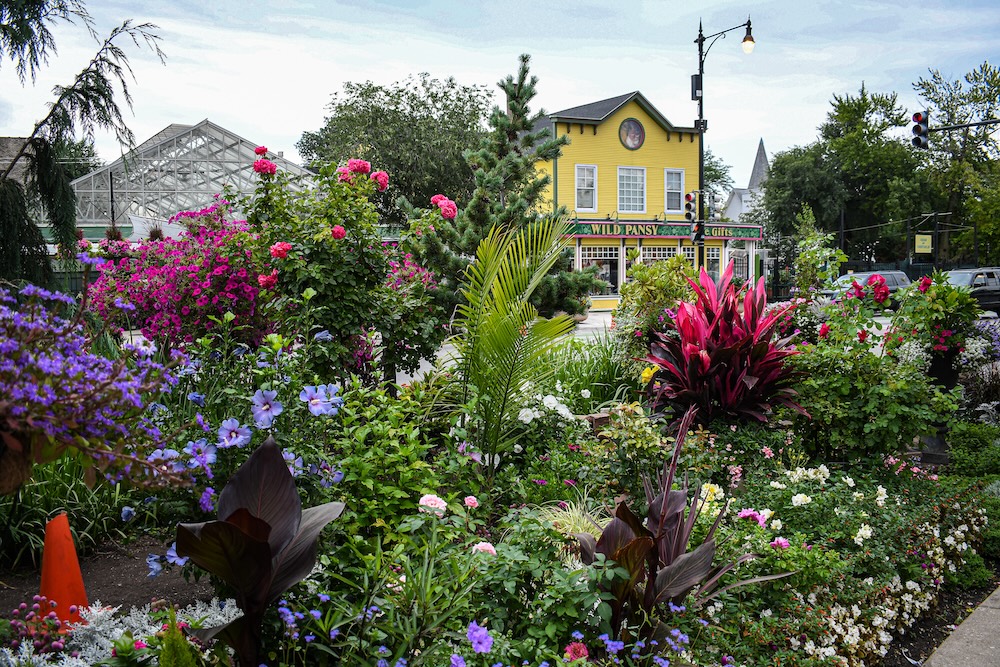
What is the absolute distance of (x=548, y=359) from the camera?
479 centimetres

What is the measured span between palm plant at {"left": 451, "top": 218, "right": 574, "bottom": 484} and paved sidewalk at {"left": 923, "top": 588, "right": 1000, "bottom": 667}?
2.31m

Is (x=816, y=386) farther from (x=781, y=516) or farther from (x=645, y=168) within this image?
(x=645, y=168)

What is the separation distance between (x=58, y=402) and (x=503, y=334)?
2.76m

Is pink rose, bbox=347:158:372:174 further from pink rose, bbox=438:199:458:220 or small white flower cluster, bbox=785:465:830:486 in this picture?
small white flower cluster, bbox=785:465:830:486

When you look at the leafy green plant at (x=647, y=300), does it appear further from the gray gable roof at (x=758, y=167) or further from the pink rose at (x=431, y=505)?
the gray gable roof at (x=758, y=167)

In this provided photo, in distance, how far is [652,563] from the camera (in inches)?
103

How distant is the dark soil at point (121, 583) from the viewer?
292 centimetres

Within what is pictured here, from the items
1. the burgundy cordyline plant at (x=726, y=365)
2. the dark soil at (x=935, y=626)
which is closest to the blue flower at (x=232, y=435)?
the dark soil at (x=935, y=626)

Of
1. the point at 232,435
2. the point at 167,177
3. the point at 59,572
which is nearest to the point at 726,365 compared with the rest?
the point at 232,435

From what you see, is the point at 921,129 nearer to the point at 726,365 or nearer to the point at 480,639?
the point at 726,365

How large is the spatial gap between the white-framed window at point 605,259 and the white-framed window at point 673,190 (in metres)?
3.28

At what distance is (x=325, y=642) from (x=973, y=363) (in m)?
7.94

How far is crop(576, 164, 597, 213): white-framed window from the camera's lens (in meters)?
29.4

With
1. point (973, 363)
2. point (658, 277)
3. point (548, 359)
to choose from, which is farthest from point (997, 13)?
point (548, 359)
